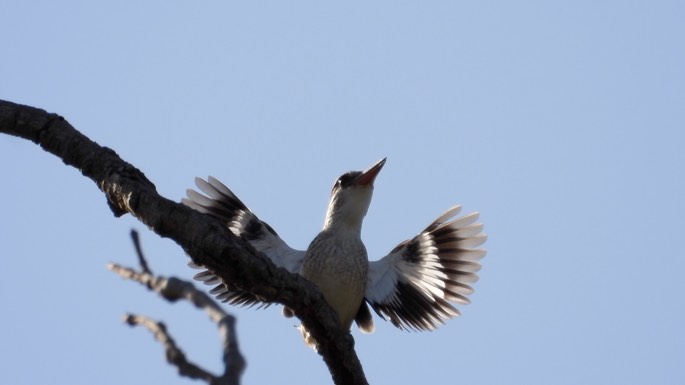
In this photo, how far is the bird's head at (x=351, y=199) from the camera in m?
7.35

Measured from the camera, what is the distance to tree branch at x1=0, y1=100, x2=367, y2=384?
4.30m

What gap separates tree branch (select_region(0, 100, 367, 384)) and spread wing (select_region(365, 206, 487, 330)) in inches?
103

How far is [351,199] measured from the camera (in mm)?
7523

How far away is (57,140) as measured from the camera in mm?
4590

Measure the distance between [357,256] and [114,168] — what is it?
2.84 meters

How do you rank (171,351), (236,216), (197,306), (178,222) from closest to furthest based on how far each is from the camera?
(171,351), (197,306), (178,222), (236,216)

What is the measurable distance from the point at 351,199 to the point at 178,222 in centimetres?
332

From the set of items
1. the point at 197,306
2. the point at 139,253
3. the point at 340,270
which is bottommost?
the point at 197,306

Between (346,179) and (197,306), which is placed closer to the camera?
(197,306)

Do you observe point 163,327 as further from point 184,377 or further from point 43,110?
point 43,110

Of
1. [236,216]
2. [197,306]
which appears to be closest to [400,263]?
[236,216]

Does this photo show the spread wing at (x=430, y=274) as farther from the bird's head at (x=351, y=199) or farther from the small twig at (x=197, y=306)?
the small twig at (x=197, y=306)

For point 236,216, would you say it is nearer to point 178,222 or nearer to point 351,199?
point 351,199

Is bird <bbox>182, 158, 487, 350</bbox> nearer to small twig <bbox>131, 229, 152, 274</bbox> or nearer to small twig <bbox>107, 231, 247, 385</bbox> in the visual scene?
small twig <bbox>131, 229, 152, 274</bbox>
